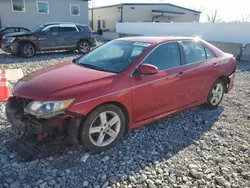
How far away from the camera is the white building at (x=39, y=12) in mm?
18641

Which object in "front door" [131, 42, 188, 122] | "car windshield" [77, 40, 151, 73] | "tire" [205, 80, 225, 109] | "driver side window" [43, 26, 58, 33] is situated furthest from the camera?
"driver side window" [43, 26, 58, 33]

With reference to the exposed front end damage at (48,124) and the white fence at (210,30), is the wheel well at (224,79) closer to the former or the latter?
the exposed front end damage at (48,124)

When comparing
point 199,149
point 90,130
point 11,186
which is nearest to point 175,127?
point 199,149

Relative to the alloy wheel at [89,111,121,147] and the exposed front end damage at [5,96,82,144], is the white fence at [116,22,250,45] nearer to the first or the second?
the alloy wheel at [89,111,121,147]

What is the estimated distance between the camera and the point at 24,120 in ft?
9.38

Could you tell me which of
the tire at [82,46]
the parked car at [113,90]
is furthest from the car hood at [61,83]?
the tire at [82,46]

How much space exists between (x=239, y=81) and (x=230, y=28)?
30.3ft

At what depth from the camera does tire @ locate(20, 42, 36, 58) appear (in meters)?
10.6

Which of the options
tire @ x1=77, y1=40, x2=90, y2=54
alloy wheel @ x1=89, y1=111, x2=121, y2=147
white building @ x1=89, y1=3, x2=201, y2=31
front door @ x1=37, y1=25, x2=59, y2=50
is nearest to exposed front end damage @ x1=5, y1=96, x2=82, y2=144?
alloy wheel @ x1=89, y1=111, x2=121, y2=147

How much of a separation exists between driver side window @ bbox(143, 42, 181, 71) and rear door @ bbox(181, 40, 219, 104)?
0.21 meters

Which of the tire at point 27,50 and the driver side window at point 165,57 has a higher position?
the driver side window at point 165,57

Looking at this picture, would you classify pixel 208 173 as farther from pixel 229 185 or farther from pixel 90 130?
pixel 90 130

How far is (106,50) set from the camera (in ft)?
13.4

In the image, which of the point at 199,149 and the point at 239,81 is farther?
the point at 239,81
